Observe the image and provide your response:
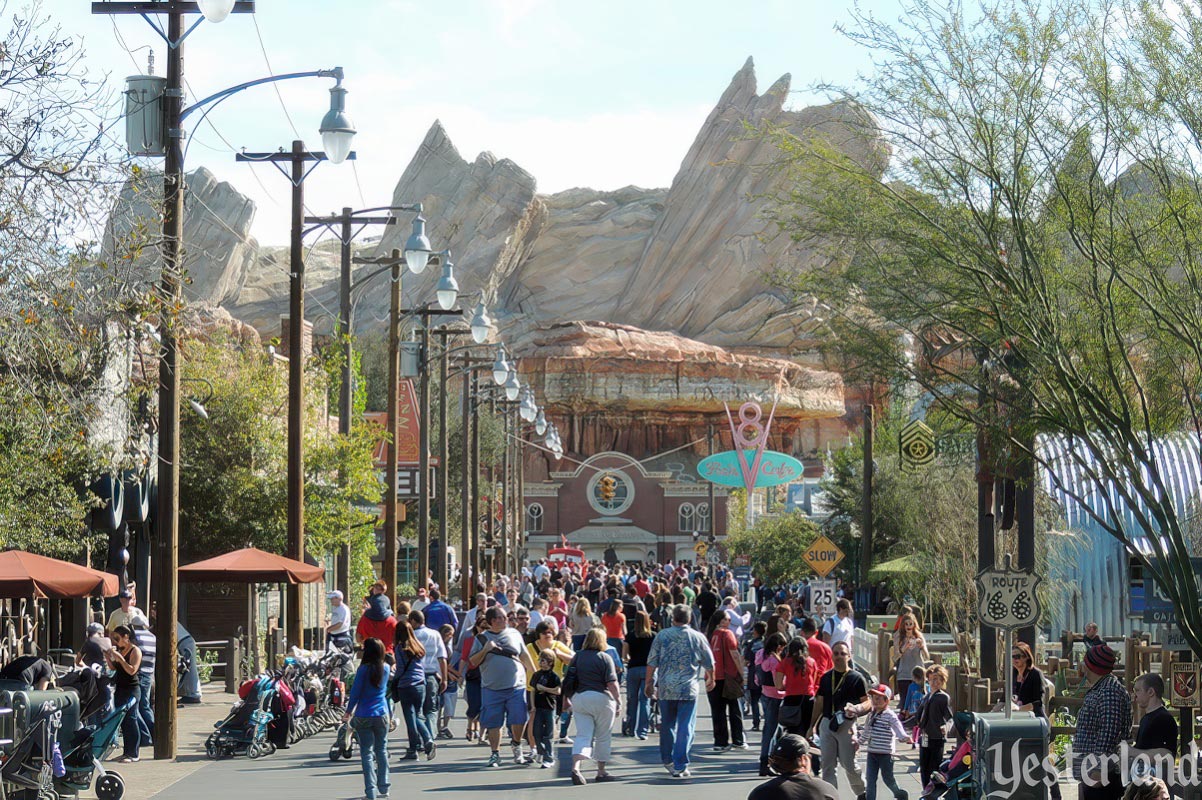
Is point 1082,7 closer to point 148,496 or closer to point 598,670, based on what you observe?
point 598,670

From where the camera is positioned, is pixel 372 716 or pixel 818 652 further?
pixel 818 652

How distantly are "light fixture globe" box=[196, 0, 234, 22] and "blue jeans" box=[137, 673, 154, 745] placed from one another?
6.58m

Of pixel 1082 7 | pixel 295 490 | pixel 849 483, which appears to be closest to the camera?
pixel 1082 7

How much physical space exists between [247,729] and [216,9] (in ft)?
24.6

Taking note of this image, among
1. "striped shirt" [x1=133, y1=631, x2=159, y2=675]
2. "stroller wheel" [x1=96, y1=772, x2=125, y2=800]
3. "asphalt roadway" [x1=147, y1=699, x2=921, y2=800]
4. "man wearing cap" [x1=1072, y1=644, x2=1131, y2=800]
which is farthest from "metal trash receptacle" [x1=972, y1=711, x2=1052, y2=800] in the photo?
"striped shirt" [x1=133, y1=631, x2=159, y2=675]

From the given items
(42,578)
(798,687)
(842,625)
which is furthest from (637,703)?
(42,578)

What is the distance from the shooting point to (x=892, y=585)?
38406 millimetres

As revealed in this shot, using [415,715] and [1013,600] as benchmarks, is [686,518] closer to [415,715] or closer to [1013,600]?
[415,715]

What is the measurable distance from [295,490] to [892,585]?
64.8 ft

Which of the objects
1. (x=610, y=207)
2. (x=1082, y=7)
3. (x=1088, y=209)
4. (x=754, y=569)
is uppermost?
(x=610, y=207)

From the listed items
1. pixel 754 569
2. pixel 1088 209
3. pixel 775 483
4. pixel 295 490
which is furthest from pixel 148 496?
pixel 775 483

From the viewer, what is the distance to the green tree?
49000 mm

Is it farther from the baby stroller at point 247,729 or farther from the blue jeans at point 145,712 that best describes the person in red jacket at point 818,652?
the blue jeans at point 145,712

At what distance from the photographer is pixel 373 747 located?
45.3 feet
